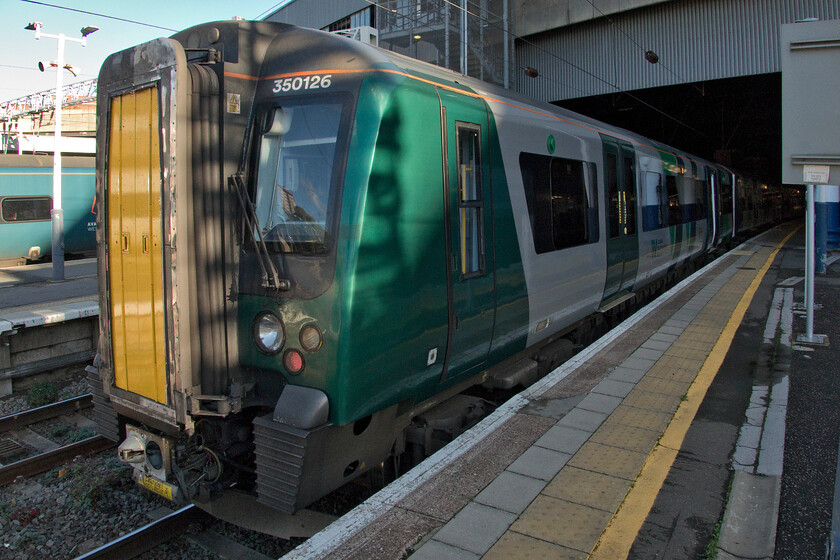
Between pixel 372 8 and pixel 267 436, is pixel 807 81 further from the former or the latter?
pixel 372 8

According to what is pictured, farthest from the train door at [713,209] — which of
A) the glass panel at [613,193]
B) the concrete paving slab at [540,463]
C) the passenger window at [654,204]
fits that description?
the concrete paving slab at [540,463]

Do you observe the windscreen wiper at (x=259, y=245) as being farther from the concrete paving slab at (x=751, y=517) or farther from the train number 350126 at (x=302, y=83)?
the concrete paving slab at (x=751, y=517)

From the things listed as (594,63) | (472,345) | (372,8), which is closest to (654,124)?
(594,63)

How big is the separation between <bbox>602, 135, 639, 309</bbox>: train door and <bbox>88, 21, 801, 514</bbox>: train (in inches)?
149

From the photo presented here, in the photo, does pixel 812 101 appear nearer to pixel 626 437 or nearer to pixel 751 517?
pixel 626 437

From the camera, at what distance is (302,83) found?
12.3 feet

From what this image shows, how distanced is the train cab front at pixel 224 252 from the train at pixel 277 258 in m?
0.01

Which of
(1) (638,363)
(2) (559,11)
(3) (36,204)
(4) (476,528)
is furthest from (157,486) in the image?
(2) (559,11)

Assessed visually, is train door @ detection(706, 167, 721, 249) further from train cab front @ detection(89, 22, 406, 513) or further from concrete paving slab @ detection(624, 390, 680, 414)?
train cab front @ detection(89, 22, 406, 513)

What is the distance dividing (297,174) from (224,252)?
67 cm

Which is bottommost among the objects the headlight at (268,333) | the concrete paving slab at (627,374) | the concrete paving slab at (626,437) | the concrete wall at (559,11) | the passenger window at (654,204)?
the concrete paving slab at (626,437)

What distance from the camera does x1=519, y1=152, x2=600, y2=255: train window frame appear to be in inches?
218

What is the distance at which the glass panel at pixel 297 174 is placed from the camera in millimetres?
3594

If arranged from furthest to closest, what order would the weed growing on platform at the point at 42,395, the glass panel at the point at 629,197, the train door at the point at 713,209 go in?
the train door at the point at 713,209 → the glass panel at the point at 629,197 → the weed growing on platform at the point at 42,395
